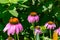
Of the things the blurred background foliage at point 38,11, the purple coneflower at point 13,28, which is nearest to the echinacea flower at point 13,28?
the purple coneflower at point 13,28

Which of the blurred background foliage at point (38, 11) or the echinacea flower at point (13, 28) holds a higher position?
the blurred background foliage at point (38, 11)

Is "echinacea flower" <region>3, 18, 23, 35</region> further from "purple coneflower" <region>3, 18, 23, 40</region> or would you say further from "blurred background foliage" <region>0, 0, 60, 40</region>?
"blurred background foliage" <region>0, 0, 60, 40</region>

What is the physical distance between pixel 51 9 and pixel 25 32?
320 millimetres

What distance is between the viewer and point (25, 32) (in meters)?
2.14

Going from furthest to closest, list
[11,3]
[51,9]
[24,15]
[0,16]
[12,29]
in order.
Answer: [51,9] → [24,15] → [0,16] → [11,3] → [12,29]

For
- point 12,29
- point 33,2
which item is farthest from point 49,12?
point 12,29

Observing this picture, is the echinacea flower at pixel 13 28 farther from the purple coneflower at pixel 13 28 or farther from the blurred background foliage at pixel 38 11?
the blurred background foliage at pixel 38 11

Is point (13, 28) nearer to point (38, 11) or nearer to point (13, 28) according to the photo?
point (13, 28)

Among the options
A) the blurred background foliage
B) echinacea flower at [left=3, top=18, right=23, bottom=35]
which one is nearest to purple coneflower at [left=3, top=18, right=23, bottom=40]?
echinacea flower at [left=3, top=18, right=23, bottom=35]

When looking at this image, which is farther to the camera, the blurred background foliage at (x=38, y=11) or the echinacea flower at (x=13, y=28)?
the blurred background foliage at (x=38, y=11)

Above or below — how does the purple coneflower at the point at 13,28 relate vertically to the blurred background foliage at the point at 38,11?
below

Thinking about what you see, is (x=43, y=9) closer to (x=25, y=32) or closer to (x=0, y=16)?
(x=25, y=32)

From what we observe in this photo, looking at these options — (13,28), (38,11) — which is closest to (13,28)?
(13,28)

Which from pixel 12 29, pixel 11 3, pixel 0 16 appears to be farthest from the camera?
pixel 0 16
